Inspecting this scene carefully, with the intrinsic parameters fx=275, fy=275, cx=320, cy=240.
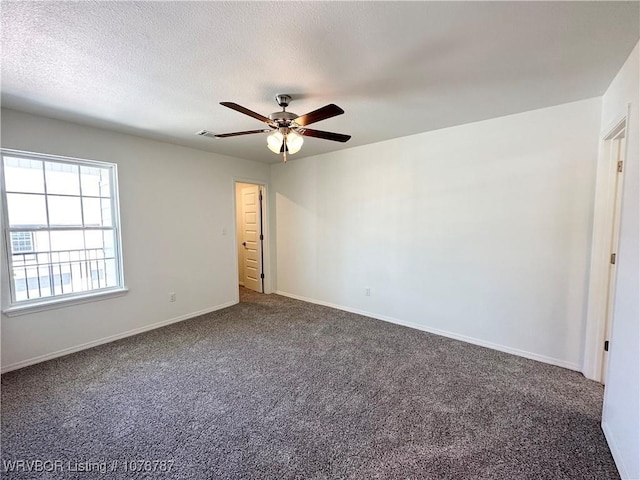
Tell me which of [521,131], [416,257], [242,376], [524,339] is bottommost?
[242,376]

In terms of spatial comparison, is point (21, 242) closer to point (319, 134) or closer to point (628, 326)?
point (319, 134)

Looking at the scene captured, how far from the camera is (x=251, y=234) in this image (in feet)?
18.2

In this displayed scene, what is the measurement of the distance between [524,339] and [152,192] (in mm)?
4750

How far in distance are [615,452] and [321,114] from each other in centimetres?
277

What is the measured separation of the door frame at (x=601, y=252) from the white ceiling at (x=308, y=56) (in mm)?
644

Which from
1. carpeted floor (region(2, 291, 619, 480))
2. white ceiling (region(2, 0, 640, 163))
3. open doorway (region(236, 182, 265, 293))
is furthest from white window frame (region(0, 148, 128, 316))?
open doorway (region(236, 182, 265, 293))

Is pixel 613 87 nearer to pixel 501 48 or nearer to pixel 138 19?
pixel 501 48

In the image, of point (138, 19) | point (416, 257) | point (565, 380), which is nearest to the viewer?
point (138, 19)

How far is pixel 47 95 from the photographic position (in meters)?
2.30

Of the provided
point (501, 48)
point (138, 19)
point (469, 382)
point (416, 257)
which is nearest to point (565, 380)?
point (469, 382)

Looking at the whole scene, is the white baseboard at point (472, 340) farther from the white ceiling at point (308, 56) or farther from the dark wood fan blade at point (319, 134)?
the dark wood fan blade at point (319, 134)

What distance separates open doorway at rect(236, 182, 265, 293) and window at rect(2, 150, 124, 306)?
2.15 metres

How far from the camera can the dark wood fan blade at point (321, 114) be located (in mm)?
1769

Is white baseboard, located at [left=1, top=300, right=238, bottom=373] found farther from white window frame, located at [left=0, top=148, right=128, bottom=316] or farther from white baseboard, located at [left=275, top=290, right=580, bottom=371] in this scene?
white baseboard, located at [left=275, top=290, right=580, bottom=371]
